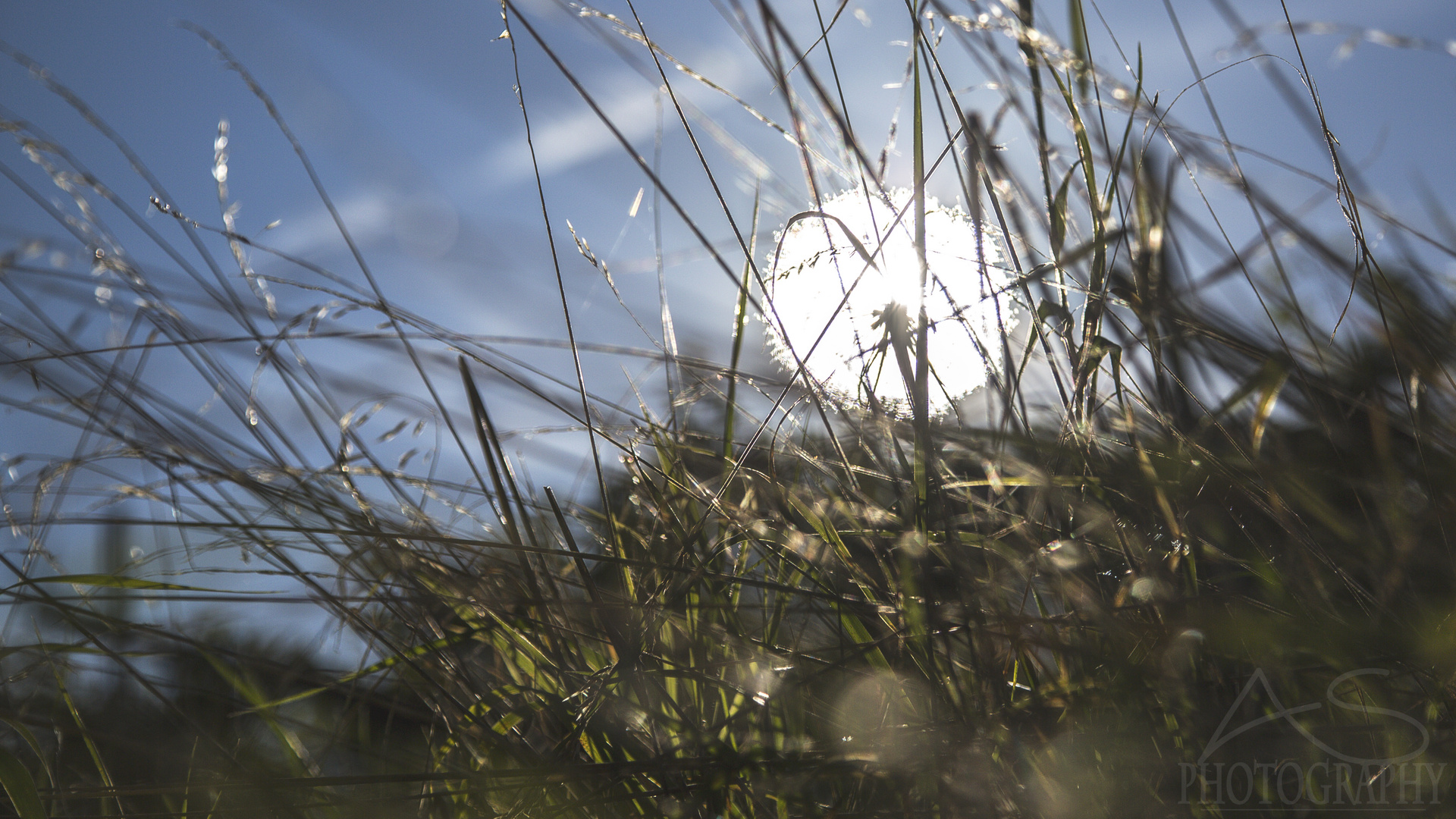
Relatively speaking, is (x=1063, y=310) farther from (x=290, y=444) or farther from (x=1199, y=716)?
(x=290, y=444)

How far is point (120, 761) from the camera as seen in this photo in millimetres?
1056

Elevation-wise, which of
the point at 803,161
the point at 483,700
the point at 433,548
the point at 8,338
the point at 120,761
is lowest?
the point at 120,761

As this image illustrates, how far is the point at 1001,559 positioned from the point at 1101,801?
215mm

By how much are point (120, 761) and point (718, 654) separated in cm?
90

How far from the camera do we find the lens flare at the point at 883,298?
25.6 inches

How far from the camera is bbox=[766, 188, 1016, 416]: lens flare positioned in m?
0.65

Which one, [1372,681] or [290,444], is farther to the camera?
[290,444]

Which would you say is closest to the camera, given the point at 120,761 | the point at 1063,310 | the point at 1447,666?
the point at 1447,666

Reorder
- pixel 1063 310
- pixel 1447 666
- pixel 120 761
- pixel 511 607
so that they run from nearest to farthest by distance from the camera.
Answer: pixel 1447 666 → pixel 1063 310 → pixel 511 607 → pixel 120 761

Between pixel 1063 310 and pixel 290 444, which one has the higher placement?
pixel 1063 310

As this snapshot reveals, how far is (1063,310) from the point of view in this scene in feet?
2.01

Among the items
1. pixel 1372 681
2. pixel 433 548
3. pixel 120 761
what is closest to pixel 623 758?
pixel 433 548

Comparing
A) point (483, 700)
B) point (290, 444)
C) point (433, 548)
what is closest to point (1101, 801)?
point (483, 700)

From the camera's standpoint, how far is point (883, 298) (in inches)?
27.5
